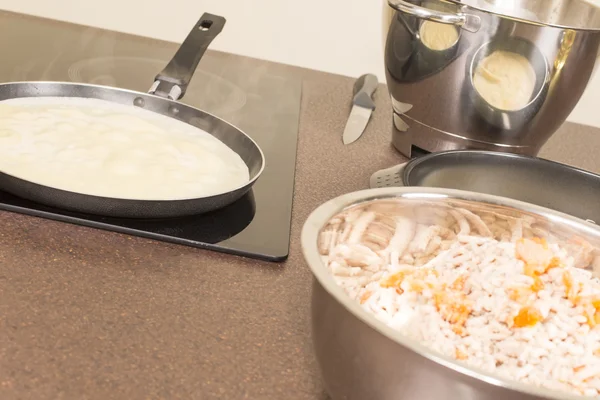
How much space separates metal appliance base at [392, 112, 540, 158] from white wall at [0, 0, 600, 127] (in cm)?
61

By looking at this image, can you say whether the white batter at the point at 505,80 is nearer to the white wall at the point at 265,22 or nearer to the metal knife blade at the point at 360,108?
the metal knife blade at the point at 360,108

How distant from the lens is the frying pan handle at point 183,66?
106cm

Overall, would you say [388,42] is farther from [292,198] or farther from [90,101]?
[90,101]

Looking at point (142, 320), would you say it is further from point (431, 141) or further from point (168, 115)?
point (431, 141)

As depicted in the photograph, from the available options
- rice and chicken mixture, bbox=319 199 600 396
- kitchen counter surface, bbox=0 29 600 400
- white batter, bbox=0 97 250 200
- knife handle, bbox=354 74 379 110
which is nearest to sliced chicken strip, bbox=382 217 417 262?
rice and chicken mixture, bbox=319 199 600 396

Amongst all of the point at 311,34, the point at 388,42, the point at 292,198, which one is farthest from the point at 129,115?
the point at 311,34

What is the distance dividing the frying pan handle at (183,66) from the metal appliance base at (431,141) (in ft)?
1.05

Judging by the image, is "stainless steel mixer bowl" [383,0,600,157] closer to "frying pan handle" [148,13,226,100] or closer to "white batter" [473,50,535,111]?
"white batter" [473,50,535,111]

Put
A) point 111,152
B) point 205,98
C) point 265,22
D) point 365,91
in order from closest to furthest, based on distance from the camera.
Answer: point 111,152, point 205,98, point 365,91, point 265,22

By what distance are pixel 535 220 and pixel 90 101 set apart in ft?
2.06

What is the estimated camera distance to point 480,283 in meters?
0.61

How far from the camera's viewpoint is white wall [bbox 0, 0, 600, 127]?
1.69 meters

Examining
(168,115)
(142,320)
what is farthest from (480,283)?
(168,115)

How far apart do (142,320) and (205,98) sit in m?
0.65
